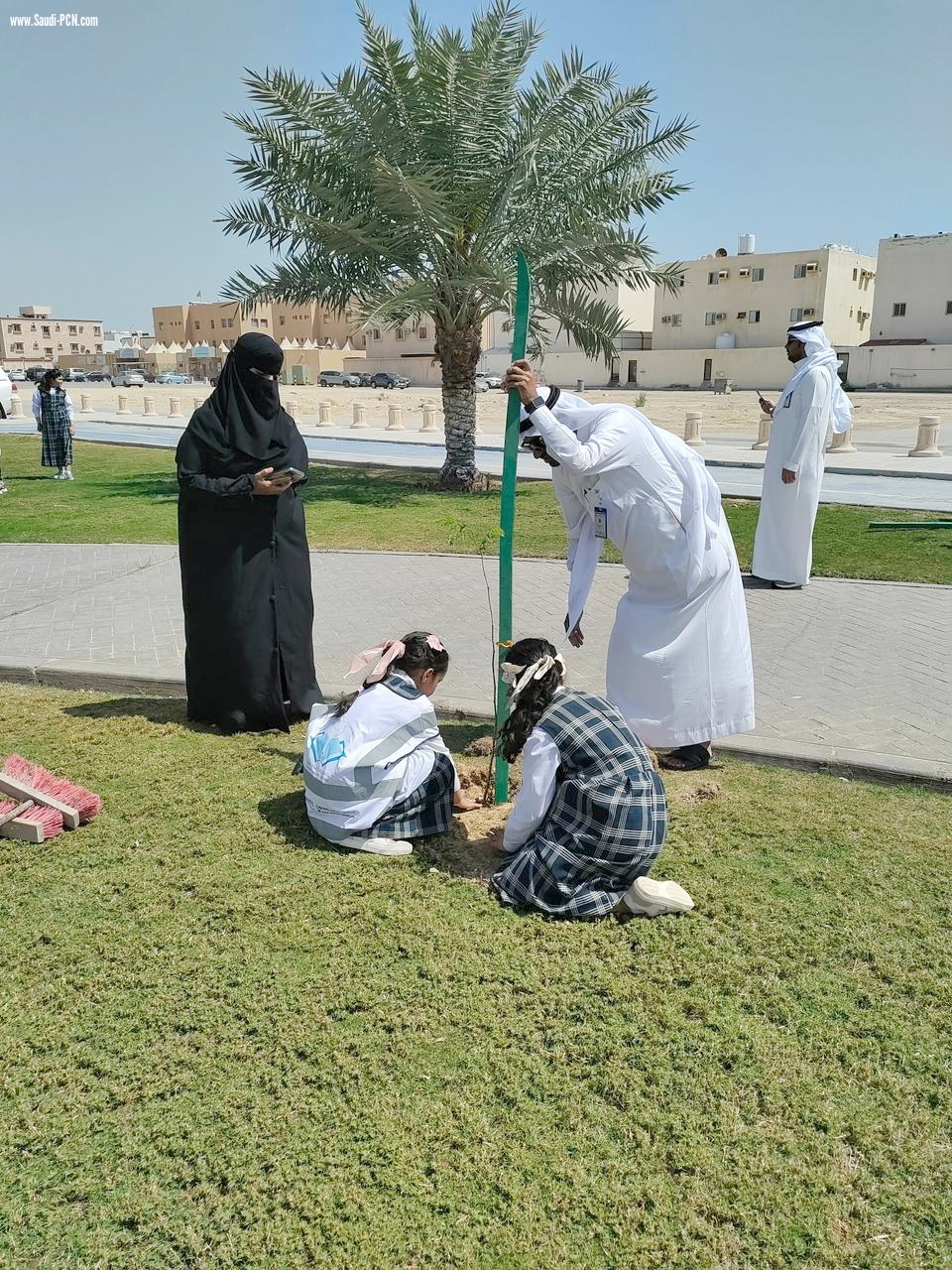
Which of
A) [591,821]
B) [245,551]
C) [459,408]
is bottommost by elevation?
[591,821]

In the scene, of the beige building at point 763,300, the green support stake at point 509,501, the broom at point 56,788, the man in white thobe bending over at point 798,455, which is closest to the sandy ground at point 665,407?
the beige building at point 763,300

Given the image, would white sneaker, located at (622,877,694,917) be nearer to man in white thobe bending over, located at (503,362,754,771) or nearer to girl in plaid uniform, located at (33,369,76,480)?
man in white thobe bending over, located at (503,362,754,771)

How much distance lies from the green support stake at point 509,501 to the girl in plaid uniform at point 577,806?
27cm

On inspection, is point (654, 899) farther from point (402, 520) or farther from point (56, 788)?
point (402, 520)

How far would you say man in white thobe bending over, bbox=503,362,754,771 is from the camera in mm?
4129

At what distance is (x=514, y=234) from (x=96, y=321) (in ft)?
408

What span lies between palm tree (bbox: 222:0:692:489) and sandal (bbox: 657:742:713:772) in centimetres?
952

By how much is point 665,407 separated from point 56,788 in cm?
4062

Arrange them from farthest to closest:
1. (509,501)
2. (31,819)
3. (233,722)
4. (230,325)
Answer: (230,325) → (233,722) → (31,819) → (509,501)

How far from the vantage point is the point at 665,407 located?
42.6 meters

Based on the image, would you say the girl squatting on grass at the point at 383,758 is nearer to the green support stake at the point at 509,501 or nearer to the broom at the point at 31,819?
the green support stake at the point at 509,501

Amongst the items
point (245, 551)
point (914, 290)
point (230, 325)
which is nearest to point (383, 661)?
point (245, 551)

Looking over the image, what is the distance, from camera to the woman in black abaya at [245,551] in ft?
16.4

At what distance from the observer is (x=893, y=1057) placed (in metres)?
2.88
